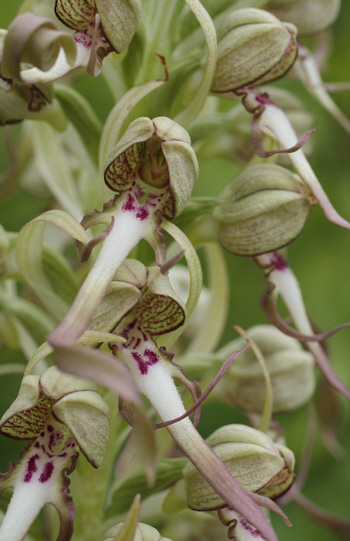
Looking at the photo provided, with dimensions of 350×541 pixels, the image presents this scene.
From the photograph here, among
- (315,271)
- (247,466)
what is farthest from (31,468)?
(315,271)

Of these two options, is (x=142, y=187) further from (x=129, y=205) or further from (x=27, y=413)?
(x=27, y=413)

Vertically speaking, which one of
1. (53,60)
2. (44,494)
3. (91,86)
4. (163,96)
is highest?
(53,60)

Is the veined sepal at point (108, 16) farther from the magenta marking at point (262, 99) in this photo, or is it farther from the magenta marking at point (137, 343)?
the magenta marking at point (137, 343)

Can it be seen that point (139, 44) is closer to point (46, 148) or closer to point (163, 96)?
point (163, 96)

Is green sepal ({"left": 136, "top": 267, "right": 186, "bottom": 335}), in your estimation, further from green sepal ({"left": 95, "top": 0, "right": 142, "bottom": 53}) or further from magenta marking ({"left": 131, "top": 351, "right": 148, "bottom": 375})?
green sepal ({"left": 95, "top": 0, "right": 142, "bottom": 53})

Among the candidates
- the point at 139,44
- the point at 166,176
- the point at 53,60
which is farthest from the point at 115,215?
the point at 139,44
